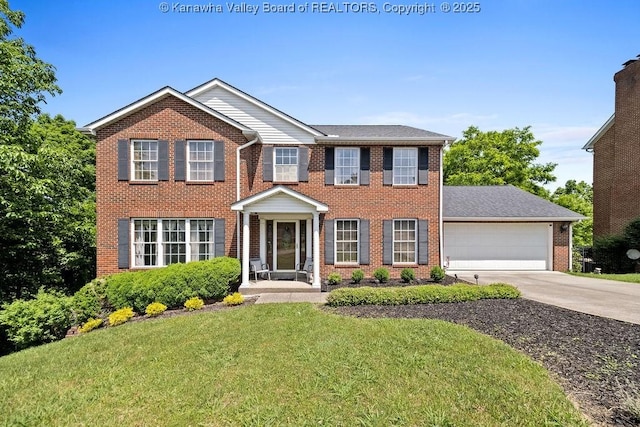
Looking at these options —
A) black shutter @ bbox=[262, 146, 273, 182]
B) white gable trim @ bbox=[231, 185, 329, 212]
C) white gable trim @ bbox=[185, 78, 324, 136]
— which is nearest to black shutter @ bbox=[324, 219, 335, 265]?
white gable trim @ bbox=[231, 185, 329, 212]

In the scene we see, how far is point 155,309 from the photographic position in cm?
934

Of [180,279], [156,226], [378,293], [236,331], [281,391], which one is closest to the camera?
[281,391]

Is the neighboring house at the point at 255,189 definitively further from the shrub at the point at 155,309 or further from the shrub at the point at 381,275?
the shrub at the point at 155,309

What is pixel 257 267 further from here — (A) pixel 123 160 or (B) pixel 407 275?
(A) pixel 123 160

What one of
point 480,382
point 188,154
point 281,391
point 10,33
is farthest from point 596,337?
point 10,33

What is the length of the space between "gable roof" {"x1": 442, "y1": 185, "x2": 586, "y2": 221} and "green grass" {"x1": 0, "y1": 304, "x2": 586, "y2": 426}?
9.89m

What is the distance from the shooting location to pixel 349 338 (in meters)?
6.35

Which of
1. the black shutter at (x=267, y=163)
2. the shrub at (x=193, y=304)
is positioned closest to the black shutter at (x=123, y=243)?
the shrub at (x=193, y=304)

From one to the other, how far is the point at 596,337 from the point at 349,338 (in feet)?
14.7

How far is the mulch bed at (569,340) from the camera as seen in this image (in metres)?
4.27

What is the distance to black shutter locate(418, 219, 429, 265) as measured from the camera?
13242 millimetres

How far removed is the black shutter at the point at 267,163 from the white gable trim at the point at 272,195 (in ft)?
5.55

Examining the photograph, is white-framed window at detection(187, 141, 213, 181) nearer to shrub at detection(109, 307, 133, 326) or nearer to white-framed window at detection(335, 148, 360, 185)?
white-framed window at detection(335, 148, 360, 185)

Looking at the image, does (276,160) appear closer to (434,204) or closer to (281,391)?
(434,204)
